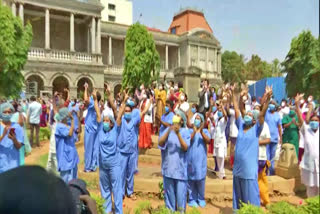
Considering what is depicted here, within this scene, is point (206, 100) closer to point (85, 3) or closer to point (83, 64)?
point (83, 64)

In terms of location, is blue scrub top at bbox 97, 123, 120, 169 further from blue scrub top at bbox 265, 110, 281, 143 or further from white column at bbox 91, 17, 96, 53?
white column at bbox 91, 17, 96, 53

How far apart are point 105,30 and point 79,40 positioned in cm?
284

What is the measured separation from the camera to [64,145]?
5262mm

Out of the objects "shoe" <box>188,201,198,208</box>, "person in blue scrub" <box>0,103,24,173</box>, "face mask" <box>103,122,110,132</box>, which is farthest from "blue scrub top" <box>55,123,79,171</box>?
"shoe" <box>188,201,198,208</box>

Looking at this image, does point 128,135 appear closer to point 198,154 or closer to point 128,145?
point 128,145

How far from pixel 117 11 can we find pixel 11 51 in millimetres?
28597

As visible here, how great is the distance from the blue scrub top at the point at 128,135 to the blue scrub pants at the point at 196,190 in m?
1.35

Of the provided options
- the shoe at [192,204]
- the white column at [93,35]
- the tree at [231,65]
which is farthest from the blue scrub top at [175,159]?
the tree at [231,65]

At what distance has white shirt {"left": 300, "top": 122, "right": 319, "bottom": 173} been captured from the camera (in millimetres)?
3996

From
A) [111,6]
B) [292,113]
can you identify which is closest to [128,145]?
[292,113]

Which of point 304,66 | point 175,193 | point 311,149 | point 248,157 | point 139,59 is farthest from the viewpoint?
point 139,59

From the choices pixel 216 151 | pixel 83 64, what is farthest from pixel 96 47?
pixel 216 151

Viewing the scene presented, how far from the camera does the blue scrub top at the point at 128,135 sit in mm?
5401

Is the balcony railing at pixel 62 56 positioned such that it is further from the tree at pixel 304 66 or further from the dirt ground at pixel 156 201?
the tree at pixel 304 66
